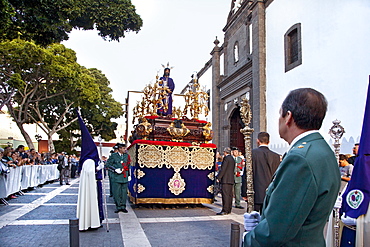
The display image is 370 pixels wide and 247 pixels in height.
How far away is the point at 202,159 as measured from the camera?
914 cm

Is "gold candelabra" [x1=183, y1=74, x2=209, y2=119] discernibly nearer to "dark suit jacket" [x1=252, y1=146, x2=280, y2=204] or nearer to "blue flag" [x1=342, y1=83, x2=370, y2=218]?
"dark suit jacket" [x1=252, y1=146, x2=280, y2=204]

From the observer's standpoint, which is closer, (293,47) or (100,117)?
(293,47)

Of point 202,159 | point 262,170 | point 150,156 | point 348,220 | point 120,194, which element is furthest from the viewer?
point 202,159

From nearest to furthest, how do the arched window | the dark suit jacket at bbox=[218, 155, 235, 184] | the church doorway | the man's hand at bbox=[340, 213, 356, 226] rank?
the man's hand at bbox=[340, 213, 356, 226] → the dark suit jacket at bbox=[218, 155, 235, 184] → the arched window → the church doorway

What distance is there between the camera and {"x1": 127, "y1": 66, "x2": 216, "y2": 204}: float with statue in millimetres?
8545

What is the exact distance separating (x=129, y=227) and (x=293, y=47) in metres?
9.96

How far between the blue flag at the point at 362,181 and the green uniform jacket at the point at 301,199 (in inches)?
74.8

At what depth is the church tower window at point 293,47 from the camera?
11.9 meters

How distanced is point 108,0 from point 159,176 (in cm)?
537

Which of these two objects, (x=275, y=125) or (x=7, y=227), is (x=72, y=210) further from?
(x=275, y=125)

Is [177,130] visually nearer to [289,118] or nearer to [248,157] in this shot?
[248,157]

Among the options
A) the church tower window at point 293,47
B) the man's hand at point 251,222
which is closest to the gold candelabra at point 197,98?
the church tower window at point 293,47

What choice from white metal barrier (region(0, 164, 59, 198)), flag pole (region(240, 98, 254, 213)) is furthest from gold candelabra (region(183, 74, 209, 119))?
white metal barrier (region(0, 164, 59, 198))

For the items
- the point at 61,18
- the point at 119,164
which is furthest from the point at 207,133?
the point at 61,18
